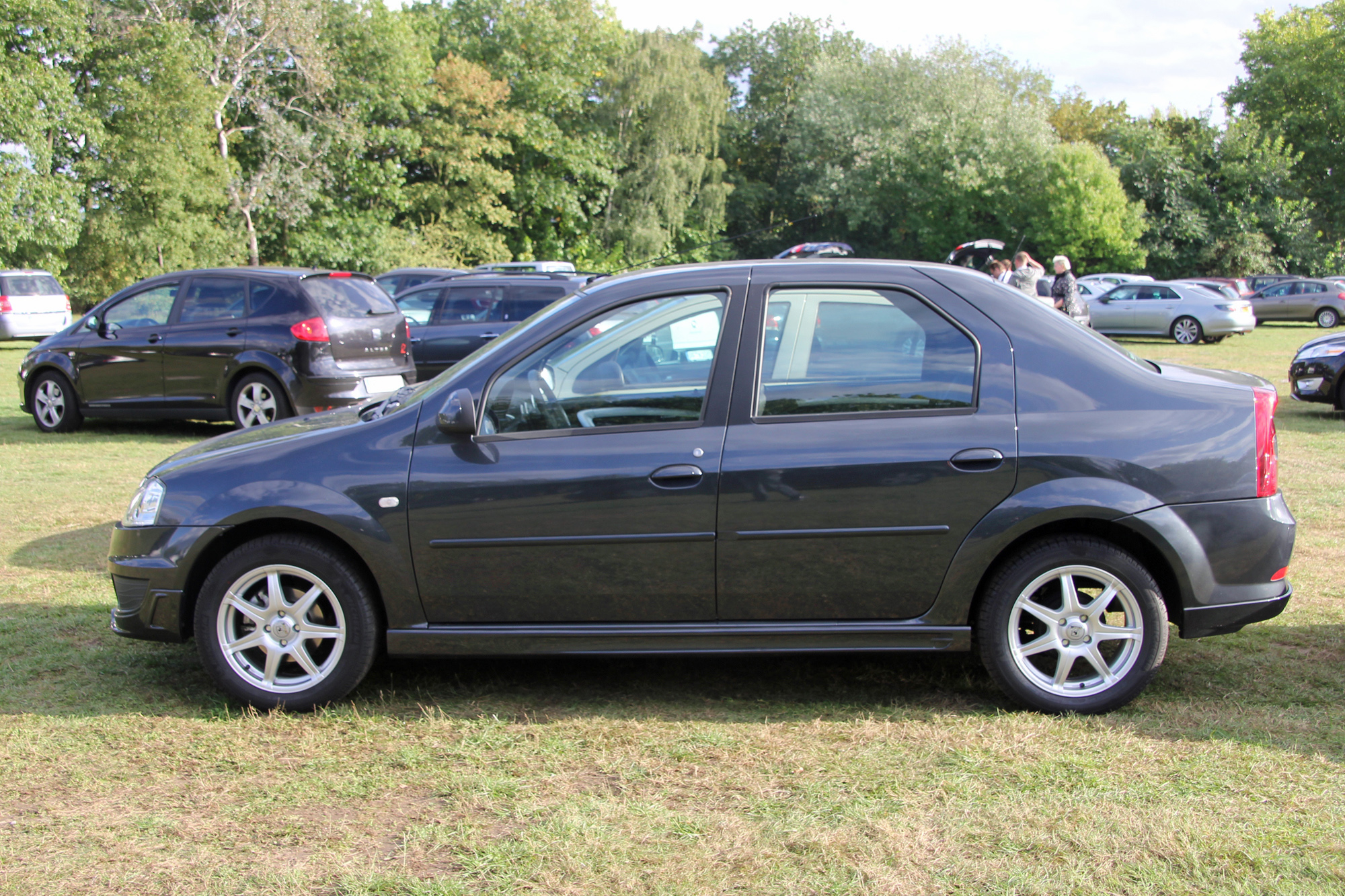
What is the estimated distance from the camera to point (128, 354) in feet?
37.3

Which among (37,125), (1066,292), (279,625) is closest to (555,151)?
(37,125)

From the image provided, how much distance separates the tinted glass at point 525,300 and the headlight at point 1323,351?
898 centimetres

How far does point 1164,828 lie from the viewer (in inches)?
124

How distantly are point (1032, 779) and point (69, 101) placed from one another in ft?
111

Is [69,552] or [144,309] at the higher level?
[144,309]

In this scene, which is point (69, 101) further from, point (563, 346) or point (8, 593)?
point (563, 346)

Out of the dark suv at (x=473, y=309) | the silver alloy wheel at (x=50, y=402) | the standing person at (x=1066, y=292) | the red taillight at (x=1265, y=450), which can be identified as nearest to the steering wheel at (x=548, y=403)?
the red taillight at (x=1265, y=450)

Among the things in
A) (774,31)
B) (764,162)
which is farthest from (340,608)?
(774,31)

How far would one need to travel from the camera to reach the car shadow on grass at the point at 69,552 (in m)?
6.38

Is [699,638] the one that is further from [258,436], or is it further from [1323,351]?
[1323,351]

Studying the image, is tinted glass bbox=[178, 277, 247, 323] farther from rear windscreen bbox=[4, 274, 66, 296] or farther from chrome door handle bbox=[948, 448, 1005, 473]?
rear windscreen bbox=[4, 274, 66, 296]

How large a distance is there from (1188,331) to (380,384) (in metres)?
21.3

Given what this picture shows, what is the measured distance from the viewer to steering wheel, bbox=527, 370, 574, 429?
412 centimetres

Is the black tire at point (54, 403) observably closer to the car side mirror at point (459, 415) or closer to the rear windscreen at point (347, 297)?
the rear windscreen at point (347, 297)
